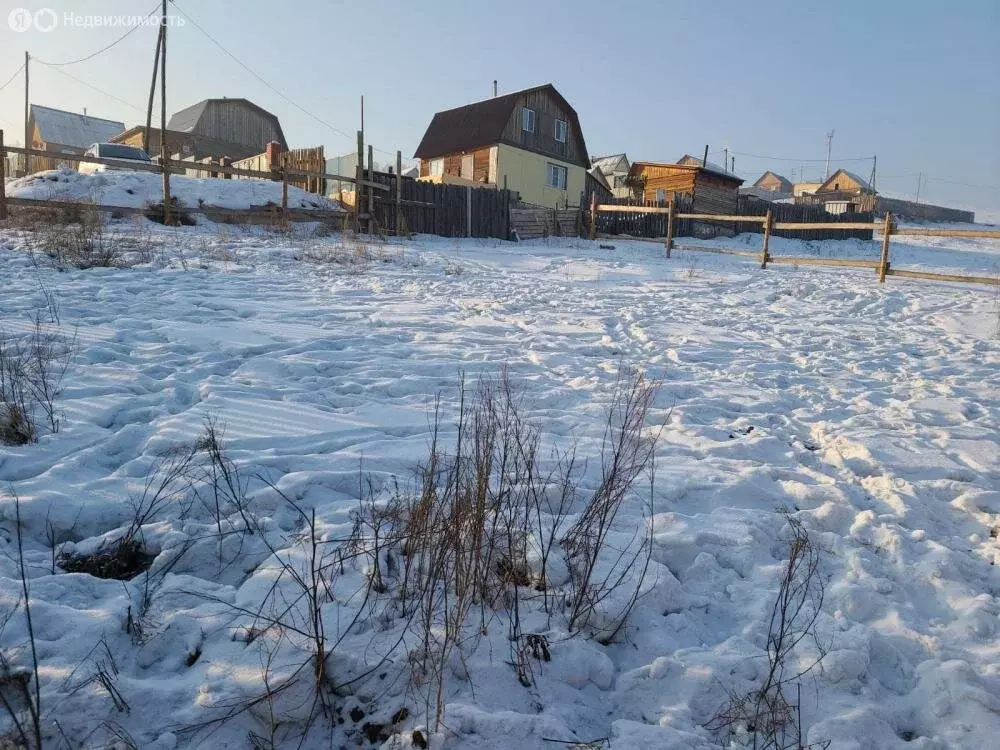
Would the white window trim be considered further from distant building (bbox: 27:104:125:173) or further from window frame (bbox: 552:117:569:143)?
distant building (bbox: 27:104:125:173)

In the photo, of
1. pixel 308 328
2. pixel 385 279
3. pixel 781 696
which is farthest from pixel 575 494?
pixel 385 279

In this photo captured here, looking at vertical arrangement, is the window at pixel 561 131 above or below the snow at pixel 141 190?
above

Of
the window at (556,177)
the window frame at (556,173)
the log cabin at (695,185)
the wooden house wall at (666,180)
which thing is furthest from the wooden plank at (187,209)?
the wooden house wall at (666,180)

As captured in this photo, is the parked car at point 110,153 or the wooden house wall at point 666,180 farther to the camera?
the wooden house wall at point 666,180

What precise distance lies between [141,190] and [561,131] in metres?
20.8

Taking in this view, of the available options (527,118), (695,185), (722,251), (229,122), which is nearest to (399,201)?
(722,251)

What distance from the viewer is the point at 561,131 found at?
102 feet

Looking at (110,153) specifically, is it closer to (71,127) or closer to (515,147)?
(515,147)

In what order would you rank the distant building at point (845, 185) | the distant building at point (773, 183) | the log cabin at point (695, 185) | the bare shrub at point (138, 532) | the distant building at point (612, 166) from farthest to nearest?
the distant building at point (773, 183), the distant building at point (845, 185), the distant building at point (612, 166), the log cabin at point (695, 185), the bare shrub at point (138, 532)

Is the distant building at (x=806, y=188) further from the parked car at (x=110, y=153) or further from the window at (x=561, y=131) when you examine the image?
the parked car at (x=110, y=153)

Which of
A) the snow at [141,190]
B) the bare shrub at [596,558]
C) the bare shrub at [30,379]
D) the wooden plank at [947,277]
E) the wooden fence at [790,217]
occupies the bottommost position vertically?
the bare shrub at [596,558]

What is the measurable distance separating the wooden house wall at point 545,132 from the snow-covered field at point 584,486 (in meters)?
23.2

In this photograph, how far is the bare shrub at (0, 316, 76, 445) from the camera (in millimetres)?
3197

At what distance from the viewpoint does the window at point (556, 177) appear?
30.6 m
